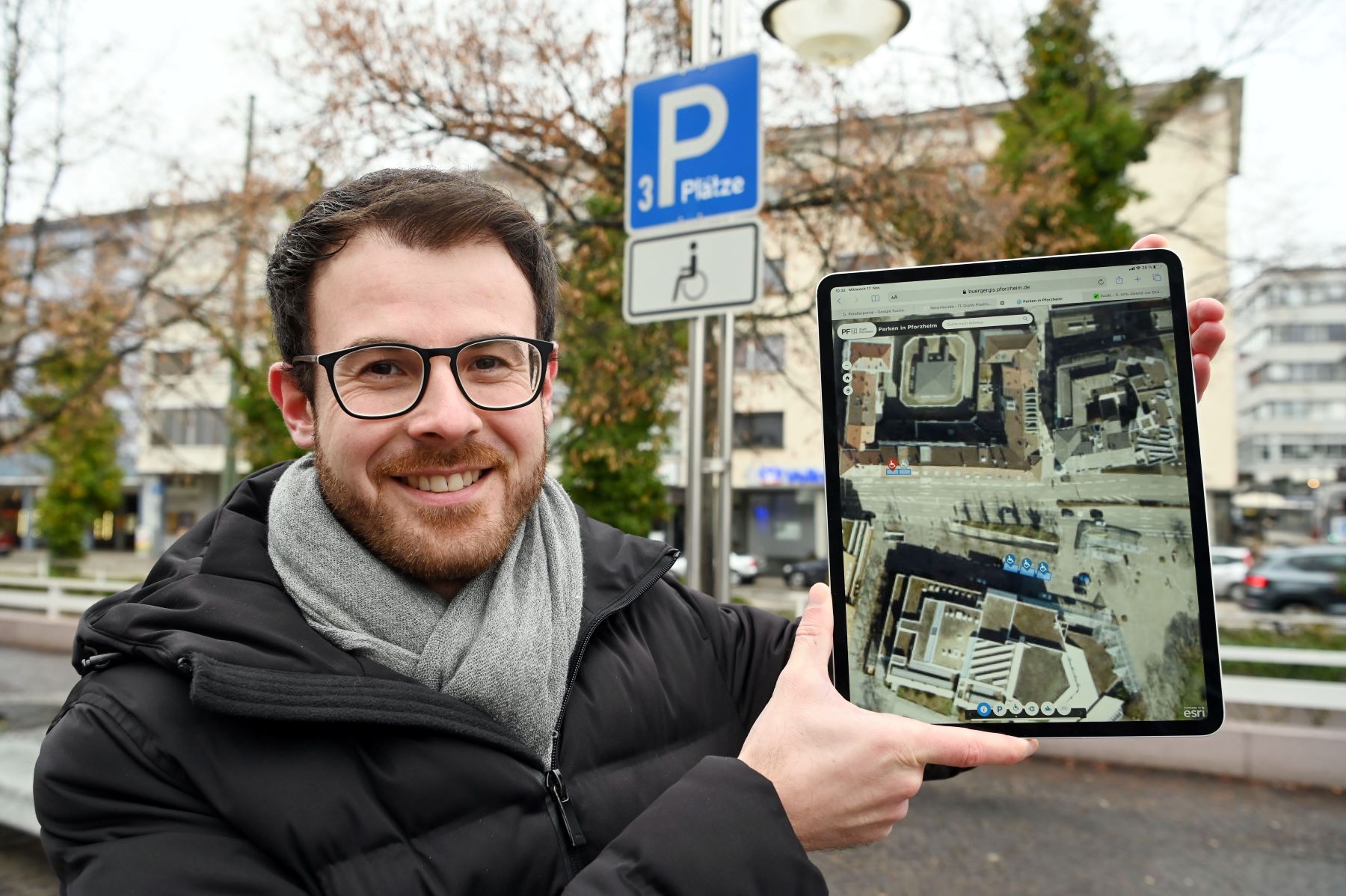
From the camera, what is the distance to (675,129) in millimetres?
3943

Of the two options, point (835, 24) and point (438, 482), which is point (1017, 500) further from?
point (835, 24)

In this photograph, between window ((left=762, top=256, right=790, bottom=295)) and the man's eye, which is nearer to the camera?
the man's eye

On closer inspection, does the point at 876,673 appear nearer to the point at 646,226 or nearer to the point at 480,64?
the point at 646,226

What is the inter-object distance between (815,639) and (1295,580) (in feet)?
69.6

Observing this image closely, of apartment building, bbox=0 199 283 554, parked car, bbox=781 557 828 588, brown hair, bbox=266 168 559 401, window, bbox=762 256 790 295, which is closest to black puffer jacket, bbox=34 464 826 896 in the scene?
brown hair, bbox=266 168 559 401

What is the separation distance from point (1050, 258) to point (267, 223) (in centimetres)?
974

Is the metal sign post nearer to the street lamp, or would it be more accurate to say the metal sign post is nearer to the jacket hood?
the street lamp

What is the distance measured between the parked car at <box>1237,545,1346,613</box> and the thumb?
813 inches

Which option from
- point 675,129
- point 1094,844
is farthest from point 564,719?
point 1094,844

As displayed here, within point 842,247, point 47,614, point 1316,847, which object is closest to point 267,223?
point 842,247

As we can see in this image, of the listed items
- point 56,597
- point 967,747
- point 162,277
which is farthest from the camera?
point 56,597

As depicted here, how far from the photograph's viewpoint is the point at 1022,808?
19.8 ft

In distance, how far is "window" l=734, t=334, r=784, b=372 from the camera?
9445 mm

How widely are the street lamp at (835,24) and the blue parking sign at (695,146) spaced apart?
0.92 metres
